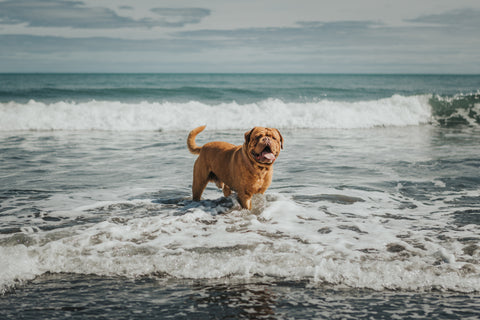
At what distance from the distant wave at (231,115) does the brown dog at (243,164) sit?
10.7 metres

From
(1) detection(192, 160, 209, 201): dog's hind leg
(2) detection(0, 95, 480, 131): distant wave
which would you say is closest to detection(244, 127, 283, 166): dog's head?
(1) detection(192, 160, 209, 201): dog's hind leg

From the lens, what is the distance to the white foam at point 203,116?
1592cm

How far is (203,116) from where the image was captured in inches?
682

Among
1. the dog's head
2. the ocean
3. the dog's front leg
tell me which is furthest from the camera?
the dog's front leg

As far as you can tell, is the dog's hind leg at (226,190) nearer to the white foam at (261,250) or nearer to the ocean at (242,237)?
the ocean at (242,237)

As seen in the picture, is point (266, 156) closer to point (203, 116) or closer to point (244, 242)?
point (244, 242)

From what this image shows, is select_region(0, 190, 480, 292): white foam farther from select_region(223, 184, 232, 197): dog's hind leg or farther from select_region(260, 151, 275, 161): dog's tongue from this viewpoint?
select_region(260, 151, 275, 161): dog's tongue

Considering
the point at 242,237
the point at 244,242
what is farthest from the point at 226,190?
the point at 244,242

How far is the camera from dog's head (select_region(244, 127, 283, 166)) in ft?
14.2

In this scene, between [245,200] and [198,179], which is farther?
[198,179]

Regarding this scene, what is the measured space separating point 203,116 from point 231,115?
1212mm

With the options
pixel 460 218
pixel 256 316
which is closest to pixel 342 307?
pixel 256 316

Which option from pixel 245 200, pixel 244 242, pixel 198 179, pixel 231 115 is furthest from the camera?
pixel 231 115

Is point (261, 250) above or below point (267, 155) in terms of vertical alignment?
below
